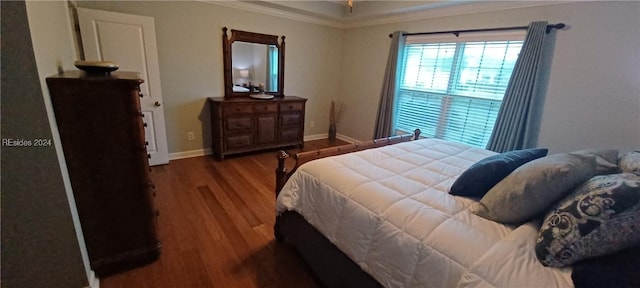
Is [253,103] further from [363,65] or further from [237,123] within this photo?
[363,65]

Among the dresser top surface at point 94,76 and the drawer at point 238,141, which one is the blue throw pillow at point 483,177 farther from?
the drawer at point 238,141

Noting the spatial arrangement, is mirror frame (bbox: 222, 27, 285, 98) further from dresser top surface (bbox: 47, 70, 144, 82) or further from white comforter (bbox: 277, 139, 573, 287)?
white comforter (bbox: 277, 139, 573, 287)

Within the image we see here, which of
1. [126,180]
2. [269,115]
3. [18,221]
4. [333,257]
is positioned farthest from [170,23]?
[333,257]

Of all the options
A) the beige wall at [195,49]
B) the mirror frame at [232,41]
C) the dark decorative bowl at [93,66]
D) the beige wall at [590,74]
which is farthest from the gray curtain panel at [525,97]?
the dark decorative bowl at [93,66]

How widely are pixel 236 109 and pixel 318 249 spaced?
2.56m

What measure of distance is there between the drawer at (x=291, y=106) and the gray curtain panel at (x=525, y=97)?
105 inches

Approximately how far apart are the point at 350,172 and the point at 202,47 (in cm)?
294

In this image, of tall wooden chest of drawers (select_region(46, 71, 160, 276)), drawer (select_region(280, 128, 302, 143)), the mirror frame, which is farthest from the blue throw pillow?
the mirror frame

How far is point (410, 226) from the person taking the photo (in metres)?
1.15

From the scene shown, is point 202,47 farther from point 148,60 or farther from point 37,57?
point 37,57

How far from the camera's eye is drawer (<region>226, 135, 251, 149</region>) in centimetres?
366

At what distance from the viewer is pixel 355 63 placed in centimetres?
470

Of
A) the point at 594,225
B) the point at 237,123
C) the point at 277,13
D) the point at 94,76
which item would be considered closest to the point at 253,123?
the point at 237,123

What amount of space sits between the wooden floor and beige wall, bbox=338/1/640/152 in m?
2.87
